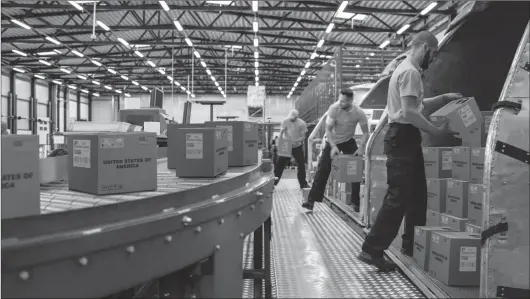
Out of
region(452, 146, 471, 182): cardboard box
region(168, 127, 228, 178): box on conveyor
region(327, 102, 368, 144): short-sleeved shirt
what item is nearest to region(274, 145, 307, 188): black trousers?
region(327, 102, 368, 144): short-sleeved shirt

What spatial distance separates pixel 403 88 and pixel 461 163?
0.94 meters

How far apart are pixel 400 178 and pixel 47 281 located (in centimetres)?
254

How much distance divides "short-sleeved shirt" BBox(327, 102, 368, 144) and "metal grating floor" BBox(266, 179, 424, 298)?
3.48ft

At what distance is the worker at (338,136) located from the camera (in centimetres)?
543

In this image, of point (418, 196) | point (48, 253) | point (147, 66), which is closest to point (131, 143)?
point (48, 253)

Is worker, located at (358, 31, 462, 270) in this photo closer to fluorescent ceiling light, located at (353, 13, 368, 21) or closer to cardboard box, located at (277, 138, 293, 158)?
cardboard box, located at (277, 138, 293, 158)

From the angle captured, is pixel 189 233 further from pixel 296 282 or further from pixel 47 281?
pixel 296 282

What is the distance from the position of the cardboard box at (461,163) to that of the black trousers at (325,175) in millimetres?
2001

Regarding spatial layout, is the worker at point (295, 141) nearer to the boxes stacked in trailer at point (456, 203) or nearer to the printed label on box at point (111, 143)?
the boxes stacked in trailer at point (456, 203)

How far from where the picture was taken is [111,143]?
1.47 metres

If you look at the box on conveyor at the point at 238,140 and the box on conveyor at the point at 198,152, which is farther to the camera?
the box on conveyor at the point at 238,140

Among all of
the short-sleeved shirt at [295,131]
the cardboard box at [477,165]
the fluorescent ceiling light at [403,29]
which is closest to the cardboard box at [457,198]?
the cardboard box at [477,165]

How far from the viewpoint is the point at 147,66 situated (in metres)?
21.5

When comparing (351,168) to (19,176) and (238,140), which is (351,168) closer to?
(238,140)
